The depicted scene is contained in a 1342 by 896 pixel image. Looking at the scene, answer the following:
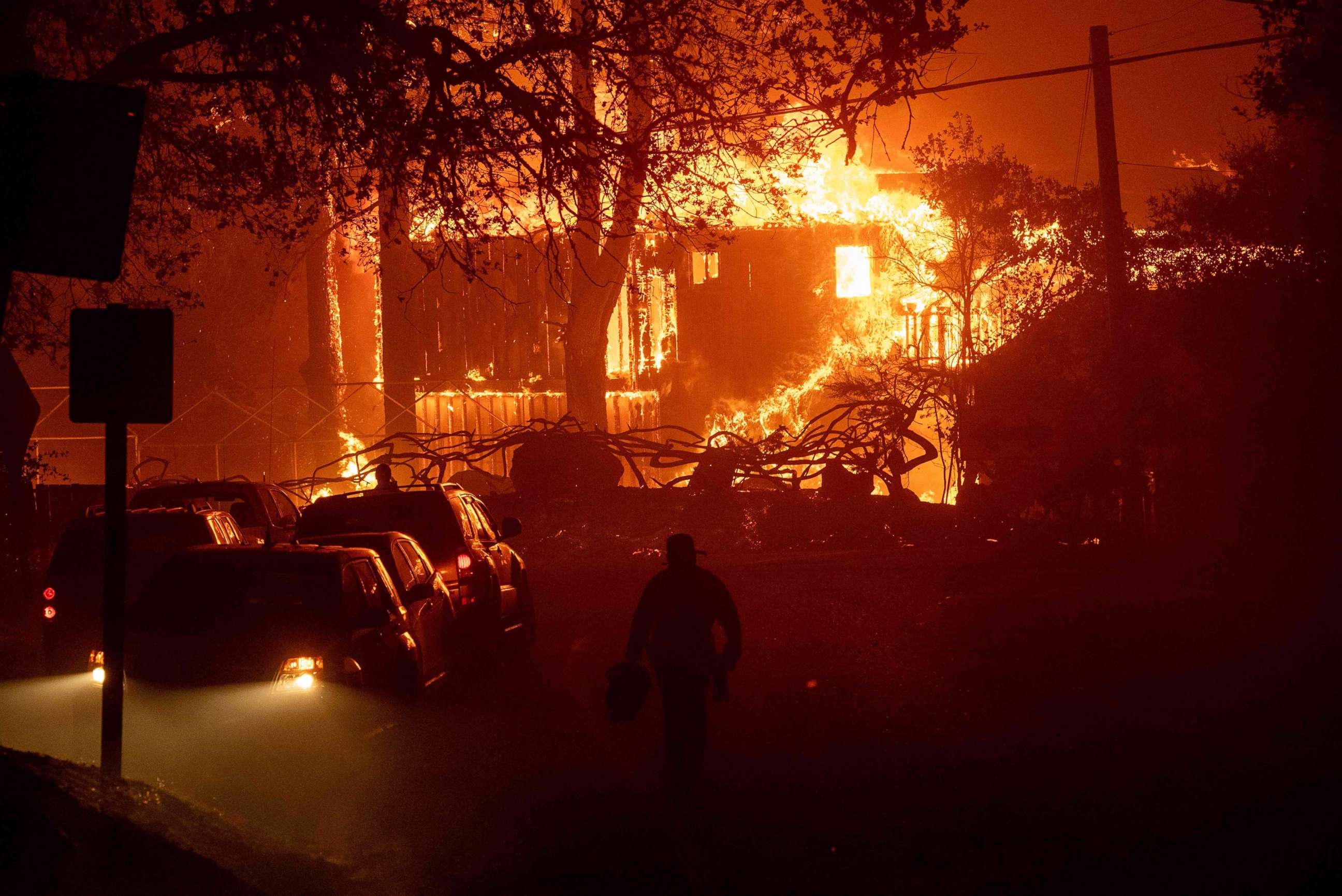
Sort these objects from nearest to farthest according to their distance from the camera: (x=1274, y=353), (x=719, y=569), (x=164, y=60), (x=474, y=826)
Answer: (x=474, y=826)
(x=164, y=60)
(x=1274, y=353)
(x=719, y=569)

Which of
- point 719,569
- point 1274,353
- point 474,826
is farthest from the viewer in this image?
point 719,569

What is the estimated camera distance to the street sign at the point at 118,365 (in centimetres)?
584

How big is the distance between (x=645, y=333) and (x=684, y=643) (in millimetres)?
34252

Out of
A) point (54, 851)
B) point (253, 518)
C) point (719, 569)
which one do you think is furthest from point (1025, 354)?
point (54, 851)

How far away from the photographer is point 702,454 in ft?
87.4

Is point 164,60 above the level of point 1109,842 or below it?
above

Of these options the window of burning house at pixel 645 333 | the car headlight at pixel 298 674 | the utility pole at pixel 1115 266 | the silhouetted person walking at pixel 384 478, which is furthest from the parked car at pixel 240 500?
the window of burning house at pixel 645 333

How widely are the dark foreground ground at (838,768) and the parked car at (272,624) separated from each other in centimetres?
18

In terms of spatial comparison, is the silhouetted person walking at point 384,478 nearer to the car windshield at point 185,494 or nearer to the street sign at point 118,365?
the car windshield at point 185,494

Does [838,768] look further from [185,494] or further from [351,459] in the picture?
[351,459]

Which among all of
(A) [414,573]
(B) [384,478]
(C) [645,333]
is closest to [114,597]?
(A) [414,573]

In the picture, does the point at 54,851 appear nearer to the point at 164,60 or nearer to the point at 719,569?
the point at 164,60

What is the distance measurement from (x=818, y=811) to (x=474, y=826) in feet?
6.14

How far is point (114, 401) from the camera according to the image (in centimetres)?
585
